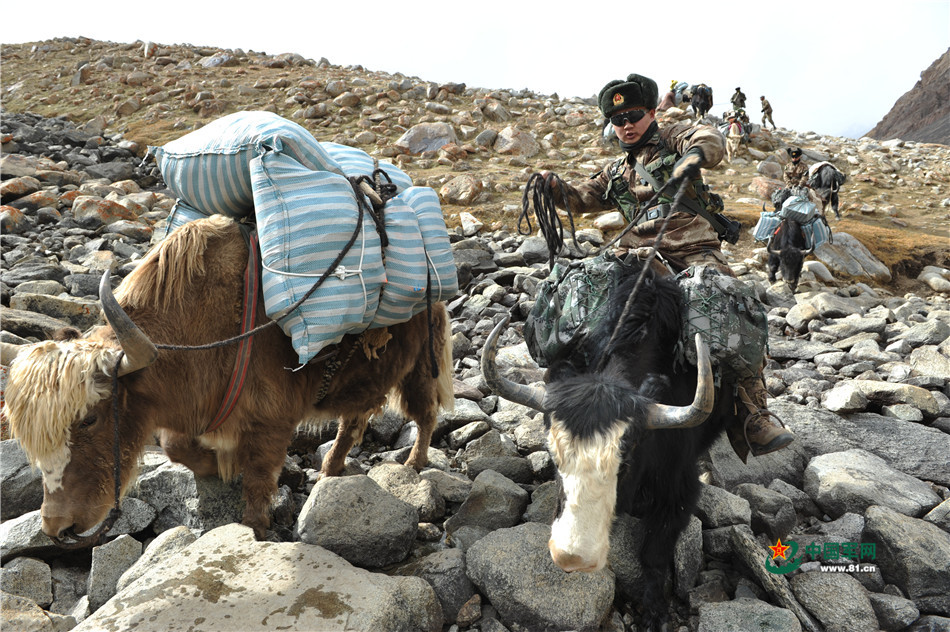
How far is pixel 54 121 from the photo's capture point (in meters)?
15.5

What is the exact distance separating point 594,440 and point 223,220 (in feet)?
6.11

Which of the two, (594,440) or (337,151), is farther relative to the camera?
(337,151)

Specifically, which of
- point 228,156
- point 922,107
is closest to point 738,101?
point 228,156

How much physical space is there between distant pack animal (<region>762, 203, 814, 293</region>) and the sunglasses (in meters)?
5.67

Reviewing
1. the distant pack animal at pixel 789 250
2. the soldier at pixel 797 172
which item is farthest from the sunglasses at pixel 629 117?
the soldier at pixel 797 172

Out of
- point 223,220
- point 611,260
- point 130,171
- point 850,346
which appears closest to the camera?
point 223,220

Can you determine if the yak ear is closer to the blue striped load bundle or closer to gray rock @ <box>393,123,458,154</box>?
the blue striped load bundle

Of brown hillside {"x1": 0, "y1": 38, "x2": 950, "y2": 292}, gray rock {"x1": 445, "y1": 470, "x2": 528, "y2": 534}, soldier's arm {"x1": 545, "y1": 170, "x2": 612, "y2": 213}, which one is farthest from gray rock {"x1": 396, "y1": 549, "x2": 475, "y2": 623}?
brown hillside {"x1": 0, "y1": 38, "x2": 950, "y2": 292}

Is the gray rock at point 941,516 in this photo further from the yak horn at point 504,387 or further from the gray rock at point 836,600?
the yak horn at point 504,387

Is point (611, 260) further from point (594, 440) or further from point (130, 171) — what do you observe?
point (130, 171)

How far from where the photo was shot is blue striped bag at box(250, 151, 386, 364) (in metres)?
2.30

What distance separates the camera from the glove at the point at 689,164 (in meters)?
2.42

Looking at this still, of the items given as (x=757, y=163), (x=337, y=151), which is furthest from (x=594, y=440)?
(x=757, y=163)

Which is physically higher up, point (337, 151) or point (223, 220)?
point (337, 151)
